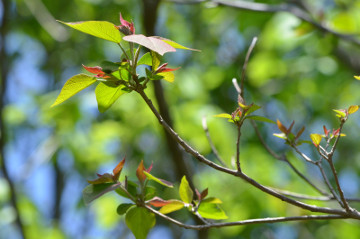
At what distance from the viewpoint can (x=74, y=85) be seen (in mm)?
568

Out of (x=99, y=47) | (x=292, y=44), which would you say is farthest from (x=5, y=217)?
(x=292, y=44)

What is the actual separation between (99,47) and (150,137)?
1046 millimetres

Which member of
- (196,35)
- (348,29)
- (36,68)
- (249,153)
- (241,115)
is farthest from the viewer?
(36,68)

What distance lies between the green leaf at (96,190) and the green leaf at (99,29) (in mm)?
213

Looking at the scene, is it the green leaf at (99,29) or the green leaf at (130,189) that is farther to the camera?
the green leaf at (130,189)

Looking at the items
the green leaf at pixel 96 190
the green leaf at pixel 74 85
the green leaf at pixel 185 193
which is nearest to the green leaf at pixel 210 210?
Result: the green leaf at pixel 185 193

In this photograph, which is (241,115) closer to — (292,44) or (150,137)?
(292,44)

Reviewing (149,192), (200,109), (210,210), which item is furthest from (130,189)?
(200,109)

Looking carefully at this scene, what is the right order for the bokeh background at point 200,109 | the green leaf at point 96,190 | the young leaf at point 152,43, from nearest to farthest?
the young leaf at point 152,43
the green leaf at point 96,190
the bokeh background at point 200,109

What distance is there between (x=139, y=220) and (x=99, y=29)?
30cm

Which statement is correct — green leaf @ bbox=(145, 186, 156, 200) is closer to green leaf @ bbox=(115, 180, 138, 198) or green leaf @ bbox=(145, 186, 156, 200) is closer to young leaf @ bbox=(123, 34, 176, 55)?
A: green leaf @ bbox=(115, 180, 138, 198)

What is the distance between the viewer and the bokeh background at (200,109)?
2.26 metres

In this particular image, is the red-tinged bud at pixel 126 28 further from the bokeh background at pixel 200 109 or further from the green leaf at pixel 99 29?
the bokeh background at pixel 200 109

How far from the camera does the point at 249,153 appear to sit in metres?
2.73
